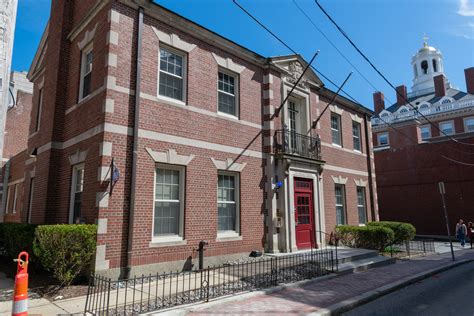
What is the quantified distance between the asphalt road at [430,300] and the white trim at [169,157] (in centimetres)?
622

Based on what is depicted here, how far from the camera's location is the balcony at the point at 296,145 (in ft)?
45.2

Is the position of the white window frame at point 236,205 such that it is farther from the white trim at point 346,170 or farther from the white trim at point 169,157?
the white trim at point 346,170

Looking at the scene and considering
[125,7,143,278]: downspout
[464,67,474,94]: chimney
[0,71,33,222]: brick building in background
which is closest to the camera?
[125,7,143,278]: downspout

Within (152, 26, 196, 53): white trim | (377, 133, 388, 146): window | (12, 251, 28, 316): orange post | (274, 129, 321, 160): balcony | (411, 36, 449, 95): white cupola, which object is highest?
(411, 36, 449, 95): white cupola

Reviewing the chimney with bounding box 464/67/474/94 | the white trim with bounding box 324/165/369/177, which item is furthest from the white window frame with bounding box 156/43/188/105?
the chimney with bounding box 464/67/474/94

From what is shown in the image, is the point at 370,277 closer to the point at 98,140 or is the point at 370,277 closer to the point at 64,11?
the point at 98,140

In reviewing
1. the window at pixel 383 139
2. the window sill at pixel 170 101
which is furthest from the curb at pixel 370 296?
the window at pixel 383 139

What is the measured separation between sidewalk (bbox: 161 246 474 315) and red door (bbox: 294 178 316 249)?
3.45m

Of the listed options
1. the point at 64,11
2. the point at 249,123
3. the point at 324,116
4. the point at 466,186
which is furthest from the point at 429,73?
the point at 64,11

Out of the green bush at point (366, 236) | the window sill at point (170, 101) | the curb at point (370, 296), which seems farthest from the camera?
the green bush at point (366, 236)

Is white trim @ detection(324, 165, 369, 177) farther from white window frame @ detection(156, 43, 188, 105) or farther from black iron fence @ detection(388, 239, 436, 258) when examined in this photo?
white window frame @ detection(156, 43, 188, 105)

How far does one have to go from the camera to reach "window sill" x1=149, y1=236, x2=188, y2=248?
9.45m

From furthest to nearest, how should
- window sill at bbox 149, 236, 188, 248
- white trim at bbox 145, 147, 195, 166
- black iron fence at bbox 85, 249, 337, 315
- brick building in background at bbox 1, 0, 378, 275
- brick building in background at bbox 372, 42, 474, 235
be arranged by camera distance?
1. brick building in background at bbox 372, 42, 474, 235
2. white trim at bbox 145, 147, 195, 166
3. window sill at bbox 149, 236, 188, 248
4. brick building in background at bbox 1, 0, 378, 275
5. black iron fence at bbox 85, 249, 337, 315

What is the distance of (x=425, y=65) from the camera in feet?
210
